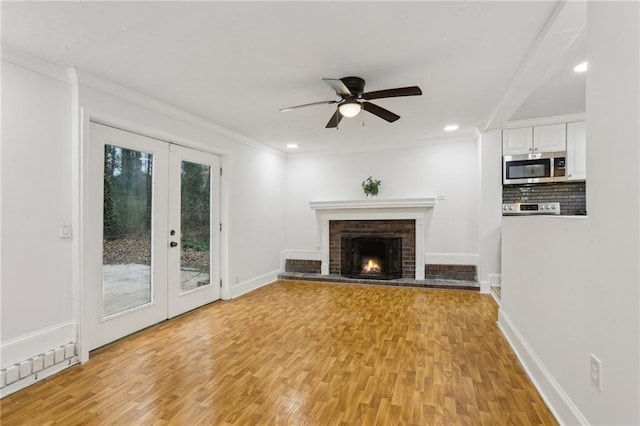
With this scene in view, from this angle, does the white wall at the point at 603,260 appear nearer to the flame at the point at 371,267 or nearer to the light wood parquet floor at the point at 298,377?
the light wood parquet floor at the point at 298,377

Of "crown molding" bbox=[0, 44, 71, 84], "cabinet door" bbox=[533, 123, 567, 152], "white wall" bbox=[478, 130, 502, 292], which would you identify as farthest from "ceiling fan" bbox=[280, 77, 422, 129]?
"cabinet door" bbox=[533, 123, 567, 152]

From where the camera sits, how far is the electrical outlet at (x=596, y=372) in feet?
4.63

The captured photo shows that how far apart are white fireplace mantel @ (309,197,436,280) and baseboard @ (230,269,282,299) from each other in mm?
953

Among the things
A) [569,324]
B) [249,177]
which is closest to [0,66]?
[249,177]

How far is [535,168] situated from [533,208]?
590 mm

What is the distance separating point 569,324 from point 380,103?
2.65 meters

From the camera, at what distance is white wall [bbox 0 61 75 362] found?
7.23 ft

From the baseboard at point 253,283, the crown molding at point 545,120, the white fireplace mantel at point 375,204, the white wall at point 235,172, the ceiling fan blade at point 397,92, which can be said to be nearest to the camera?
the ceiling fan blade at point 397,92

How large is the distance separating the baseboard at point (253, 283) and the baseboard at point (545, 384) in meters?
3.46

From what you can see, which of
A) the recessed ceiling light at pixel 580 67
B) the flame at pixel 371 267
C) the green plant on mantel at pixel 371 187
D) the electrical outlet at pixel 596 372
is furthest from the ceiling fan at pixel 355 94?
the flame at pixel 371 267

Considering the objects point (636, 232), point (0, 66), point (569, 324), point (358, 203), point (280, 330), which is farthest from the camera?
point (358, 203)

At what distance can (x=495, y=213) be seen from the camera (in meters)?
4.56

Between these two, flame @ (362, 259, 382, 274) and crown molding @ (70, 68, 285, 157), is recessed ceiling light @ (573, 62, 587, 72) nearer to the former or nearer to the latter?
flame @ (362, 259, 382, 274)

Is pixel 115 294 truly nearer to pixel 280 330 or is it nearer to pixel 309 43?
pixel 280 330
